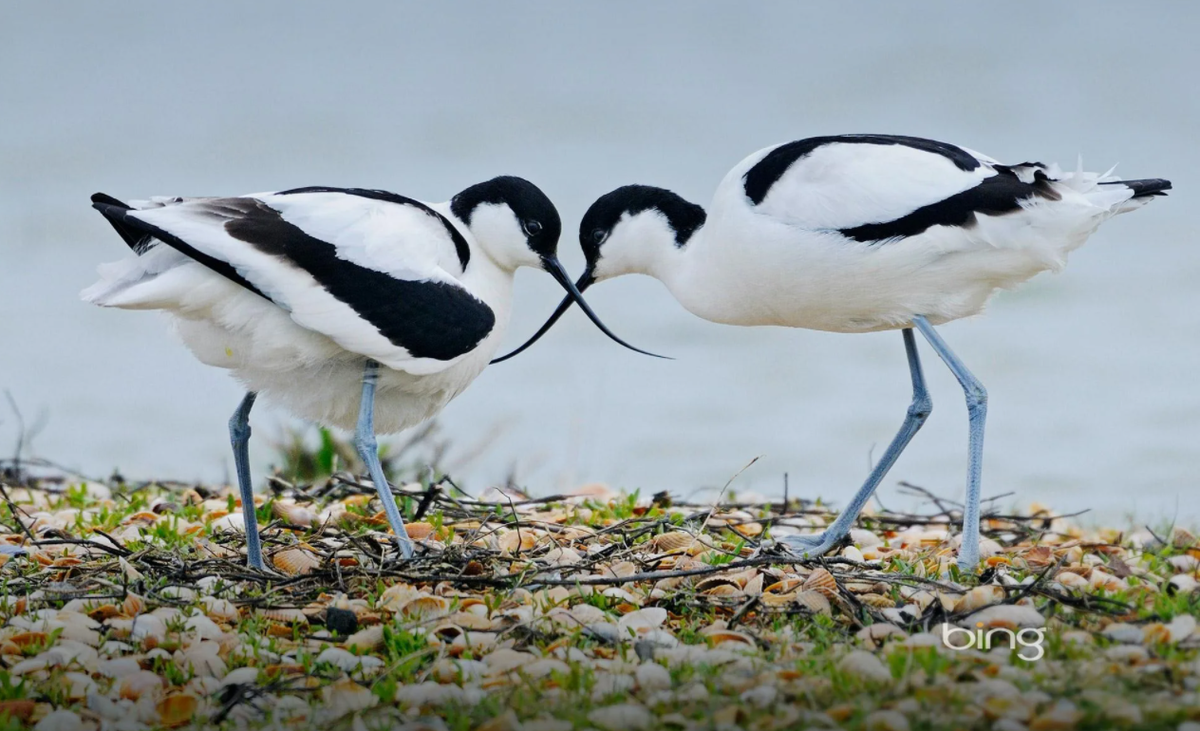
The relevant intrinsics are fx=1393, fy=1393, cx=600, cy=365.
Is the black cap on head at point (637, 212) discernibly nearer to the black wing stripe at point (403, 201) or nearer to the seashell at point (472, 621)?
the black wing stripe at point (403, 201)

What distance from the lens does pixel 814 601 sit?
4.16 meters

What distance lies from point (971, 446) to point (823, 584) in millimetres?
1065

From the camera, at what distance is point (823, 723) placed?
2.97 metres

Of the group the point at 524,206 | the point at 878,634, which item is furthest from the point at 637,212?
the point at 878,634

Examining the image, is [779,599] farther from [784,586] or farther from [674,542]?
[674,542]

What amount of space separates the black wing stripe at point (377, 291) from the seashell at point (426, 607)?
937 mm

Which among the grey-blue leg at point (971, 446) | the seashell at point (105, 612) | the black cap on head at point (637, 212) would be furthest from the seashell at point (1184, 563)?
the seashell at point (105, 612)

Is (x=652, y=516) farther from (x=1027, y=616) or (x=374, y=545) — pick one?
(x=1027, y=616)

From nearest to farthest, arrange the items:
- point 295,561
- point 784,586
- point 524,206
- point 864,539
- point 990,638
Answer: point 990,638
point 784,586
point 295,561
point 524,206
point 864,539

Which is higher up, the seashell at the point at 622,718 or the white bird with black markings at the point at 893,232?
the white bird with black markings at the point at 893,232

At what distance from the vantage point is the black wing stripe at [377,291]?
4523 millimetres

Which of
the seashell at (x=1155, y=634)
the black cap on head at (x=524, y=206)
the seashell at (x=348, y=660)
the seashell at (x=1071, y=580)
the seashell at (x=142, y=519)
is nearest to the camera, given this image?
the seashell at (x=1155, y=634)

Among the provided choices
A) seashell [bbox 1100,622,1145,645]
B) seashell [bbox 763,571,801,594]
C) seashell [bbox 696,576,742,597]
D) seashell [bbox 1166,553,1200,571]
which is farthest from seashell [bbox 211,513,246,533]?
seashell [bbox 1166,553,1200,571]

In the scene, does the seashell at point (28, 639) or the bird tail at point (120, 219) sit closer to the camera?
the seashell at point (28, 639)
